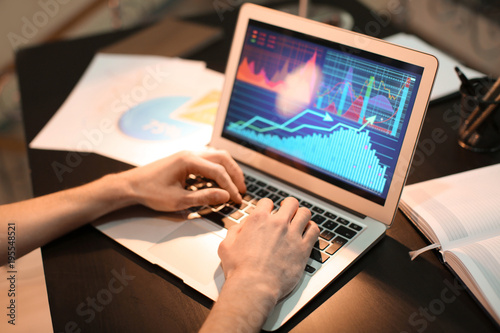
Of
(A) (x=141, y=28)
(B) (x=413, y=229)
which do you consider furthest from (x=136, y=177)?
(A) (x=141, y=28)

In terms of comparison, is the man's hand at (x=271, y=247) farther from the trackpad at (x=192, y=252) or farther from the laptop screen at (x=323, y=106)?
the laptop screen at (x=323, y=106)

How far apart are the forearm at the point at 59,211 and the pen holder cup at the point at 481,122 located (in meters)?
0.78

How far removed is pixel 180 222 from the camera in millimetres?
893

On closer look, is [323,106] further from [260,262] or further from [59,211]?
[59,211]

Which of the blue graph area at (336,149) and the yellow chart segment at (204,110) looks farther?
the yellow chart segment at (204,110)

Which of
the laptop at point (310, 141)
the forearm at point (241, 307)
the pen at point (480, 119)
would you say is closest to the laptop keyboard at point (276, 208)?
the laptop at point (310, 141)

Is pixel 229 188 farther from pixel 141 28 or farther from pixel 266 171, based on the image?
pixel 141 28

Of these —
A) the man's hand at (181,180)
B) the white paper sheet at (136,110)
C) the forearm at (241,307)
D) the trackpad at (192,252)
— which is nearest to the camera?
the forearm at (241,307)

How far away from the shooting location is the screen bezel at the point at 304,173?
80cm

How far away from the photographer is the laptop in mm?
799

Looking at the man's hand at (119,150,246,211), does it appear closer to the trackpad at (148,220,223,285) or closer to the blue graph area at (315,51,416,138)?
the trackpad at (148,220,223,285)

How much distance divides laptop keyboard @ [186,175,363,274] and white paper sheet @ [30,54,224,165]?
→ 234 mm

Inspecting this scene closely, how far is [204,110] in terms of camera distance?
1285 mm

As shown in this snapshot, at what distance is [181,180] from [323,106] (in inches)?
13.1
